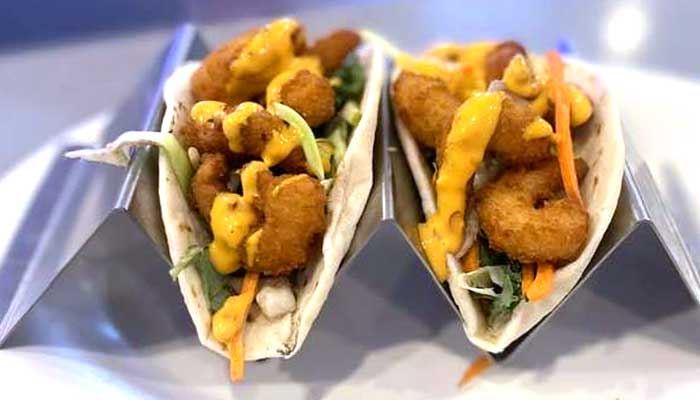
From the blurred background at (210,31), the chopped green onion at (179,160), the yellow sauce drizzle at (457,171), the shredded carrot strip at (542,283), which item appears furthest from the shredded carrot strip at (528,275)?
the blurred background at (210,31)

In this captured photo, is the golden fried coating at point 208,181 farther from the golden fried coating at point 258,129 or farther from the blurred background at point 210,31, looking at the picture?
the blurred background at point 210,31

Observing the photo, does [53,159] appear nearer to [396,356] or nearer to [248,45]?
[248,45]

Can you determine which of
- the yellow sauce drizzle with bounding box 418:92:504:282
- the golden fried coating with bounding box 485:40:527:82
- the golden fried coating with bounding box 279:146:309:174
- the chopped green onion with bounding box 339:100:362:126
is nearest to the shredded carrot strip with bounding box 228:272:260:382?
the golden fried coating with bounding box 279:146:309:174

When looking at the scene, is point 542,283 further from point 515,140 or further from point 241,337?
point 241,337

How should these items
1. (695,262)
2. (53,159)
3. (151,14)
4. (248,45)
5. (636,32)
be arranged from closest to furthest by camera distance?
(695,262)
(248,45)
(53,159)
(636,32)
(151,14)

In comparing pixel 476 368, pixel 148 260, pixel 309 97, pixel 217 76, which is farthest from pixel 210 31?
pixel 476 368

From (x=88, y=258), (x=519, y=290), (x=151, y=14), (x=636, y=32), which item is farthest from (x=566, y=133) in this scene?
(x=151, y=14)
